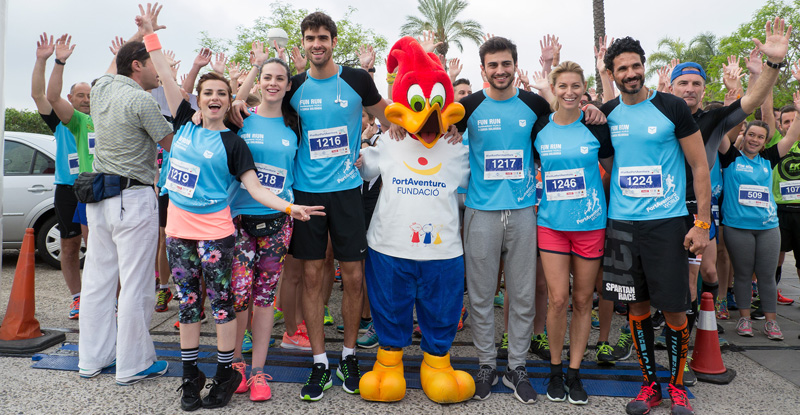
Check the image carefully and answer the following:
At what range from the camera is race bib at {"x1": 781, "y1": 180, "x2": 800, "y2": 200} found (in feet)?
16.8

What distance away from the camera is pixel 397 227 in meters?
3.18

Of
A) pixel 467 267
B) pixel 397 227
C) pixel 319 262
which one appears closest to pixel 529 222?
pixel 467 267

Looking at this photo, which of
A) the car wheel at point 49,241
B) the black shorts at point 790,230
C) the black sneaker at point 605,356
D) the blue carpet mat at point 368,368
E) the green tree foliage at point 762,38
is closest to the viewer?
the blue carpet mat at point 368,368

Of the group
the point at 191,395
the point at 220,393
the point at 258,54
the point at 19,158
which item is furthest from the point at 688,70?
the point at 19,158

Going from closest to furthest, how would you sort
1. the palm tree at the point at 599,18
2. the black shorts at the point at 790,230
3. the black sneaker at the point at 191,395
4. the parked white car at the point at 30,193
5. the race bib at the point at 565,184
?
1. the black sneaker at the point at 191,395
2. the race bib at the point at 565,184
3. the black shorts at the point at 790,230
4. the parked white car at the point at 30,193
5. the palm tree at the point at 599,18

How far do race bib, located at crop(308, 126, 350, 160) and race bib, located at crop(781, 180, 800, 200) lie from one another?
188 inches

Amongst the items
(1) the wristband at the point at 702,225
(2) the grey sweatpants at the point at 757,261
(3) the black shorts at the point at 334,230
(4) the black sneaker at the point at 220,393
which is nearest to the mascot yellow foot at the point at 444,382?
(3) the black shorts at the point at 334,230

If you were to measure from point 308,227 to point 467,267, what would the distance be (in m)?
1.10

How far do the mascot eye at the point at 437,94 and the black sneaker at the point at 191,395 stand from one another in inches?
87.8

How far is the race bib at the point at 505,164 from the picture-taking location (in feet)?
10.7

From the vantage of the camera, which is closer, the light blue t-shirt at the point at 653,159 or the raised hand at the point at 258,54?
the light blue t-shirt at the point at 653,159

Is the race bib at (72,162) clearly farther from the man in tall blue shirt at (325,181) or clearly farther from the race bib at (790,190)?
the race bib at (790,190)

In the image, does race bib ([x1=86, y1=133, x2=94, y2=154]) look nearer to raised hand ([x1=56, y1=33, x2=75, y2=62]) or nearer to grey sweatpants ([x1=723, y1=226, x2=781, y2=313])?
raised hand ([x1=56, y1=33, x2=75, y2=62])

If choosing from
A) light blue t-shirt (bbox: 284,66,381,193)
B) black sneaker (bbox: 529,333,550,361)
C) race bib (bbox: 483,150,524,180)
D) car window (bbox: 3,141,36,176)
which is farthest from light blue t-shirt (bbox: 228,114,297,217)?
car window (bbox: 3,141,36,176)
